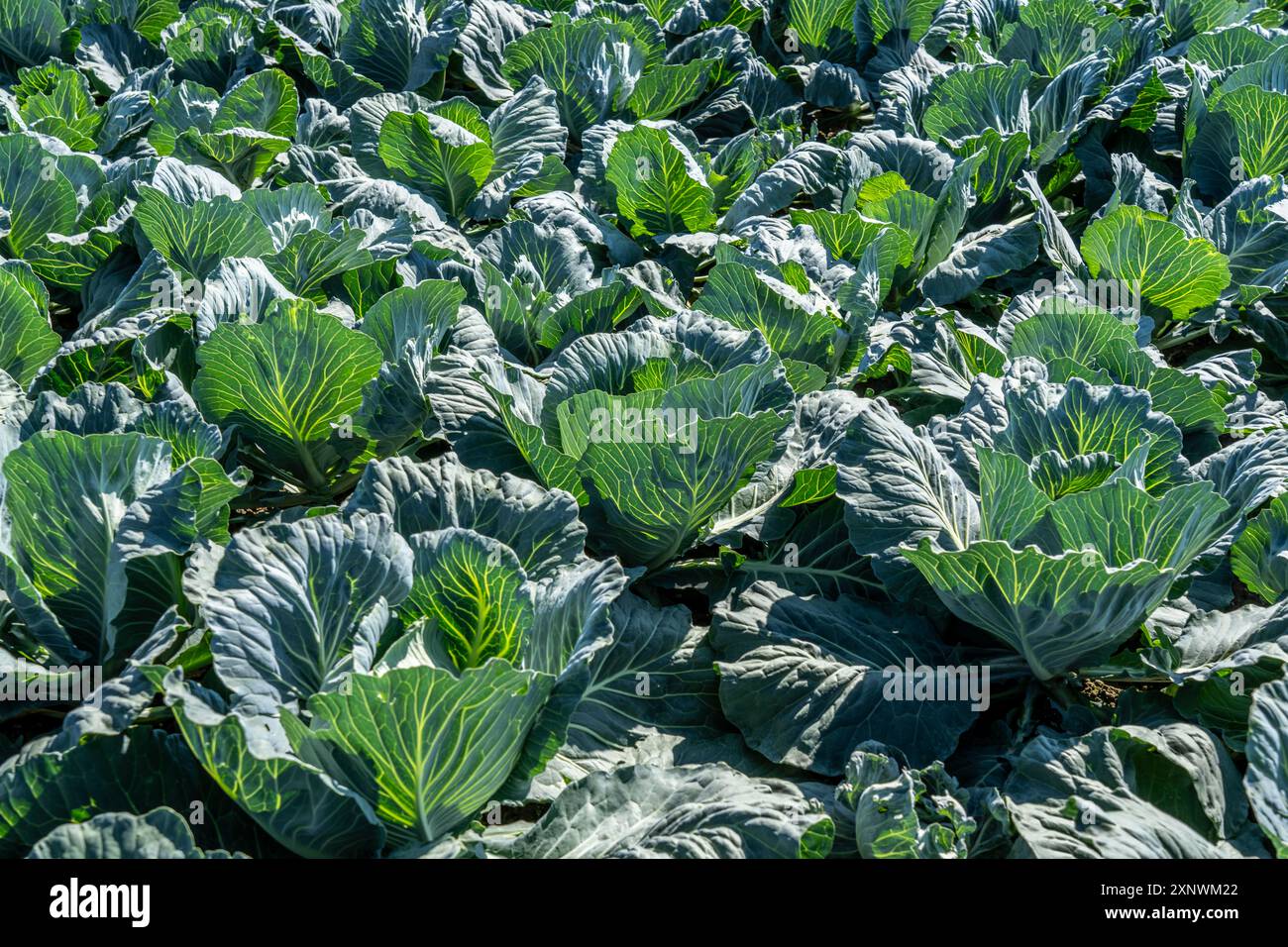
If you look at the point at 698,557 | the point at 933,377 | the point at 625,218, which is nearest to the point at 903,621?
the point at 698,557

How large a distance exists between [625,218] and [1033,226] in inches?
63.5

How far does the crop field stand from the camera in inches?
93.7

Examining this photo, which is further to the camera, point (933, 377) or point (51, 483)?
point (933, 377)

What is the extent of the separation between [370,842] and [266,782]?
0.94 feet

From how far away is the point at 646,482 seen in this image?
2.95m

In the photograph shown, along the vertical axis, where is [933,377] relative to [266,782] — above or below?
above

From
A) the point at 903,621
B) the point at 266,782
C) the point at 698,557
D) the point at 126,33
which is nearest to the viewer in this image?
the point at 266,782

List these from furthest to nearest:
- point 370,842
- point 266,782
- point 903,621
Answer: point 903,621
point 370,842
point 266,782

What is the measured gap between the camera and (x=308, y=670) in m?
2.48

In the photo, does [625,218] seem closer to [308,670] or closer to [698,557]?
[698,557]

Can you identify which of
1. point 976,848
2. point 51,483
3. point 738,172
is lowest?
point 976,848

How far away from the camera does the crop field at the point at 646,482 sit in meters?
2.38

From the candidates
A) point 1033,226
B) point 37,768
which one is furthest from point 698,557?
point 1033,226

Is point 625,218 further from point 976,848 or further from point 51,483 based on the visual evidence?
point 976,848
